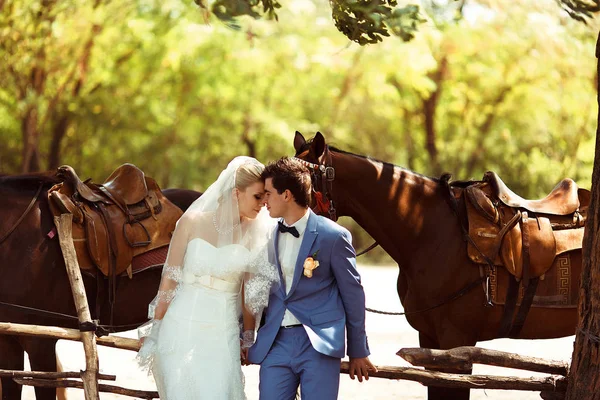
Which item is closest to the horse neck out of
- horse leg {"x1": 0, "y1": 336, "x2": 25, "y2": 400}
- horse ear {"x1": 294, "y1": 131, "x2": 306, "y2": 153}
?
horse ear {"x1": 294, "y1": 131, "x2": 306, "y2": 153}

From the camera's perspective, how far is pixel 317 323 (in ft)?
13.3

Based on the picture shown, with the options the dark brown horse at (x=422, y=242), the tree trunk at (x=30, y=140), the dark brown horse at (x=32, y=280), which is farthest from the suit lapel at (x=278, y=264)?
the tree trunk at (x=30, y=140)

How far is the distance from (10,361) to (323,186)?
8.18 ft

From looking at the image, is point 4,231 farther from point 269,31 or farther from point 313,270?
point 269,31

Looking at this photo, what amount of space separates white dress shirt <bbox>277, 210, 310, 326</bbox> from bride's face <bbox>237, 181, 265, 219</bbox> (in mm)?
259

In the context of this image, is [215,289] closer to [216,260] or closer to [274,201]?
[216,260]

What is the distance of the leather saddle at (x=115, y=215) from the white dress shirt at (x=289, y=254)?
2474 mm

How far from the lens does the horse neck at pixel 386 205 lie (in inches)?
218

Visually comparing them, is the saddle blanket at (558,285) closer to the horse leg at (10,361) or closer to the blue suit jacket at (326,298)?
the blue suit jacket at (326,298)

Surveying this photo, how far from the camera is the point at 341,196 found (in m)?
5.55

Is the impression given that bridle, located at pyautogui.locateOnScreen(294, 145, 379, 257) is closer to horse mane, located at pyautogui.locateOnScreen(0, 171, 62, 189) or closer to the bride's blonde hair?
the bride's blonde hair

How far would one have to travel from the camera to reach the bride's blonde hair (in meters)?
4.30

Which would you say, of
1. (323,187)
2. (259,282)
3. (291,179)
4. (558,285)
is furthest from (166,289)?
(558,285)

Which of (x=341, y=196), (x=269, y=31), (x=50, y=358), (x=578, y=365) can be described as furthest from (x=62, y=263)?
(x=269, y=31)
